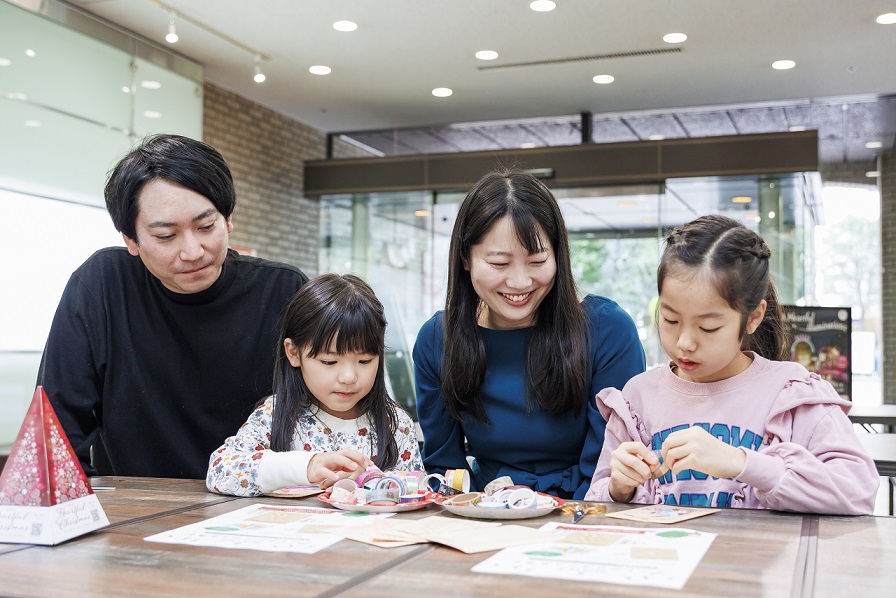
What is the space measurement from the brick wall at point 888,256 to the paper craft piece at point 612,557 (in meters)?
8.11

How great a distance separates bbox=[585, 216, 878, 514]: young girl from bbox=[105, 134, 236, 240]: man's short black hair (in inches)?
40.4

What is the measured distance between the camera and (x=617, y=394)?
1.83 metres

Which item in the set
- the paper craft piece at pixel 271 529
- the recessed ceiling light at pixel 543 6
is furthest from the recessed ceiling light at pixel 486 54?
the paper craft piece at pixel 271 529

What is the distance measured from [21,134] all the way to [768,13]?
15.5ft

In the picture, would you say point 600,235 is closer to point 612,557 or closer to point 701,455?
point 701,455

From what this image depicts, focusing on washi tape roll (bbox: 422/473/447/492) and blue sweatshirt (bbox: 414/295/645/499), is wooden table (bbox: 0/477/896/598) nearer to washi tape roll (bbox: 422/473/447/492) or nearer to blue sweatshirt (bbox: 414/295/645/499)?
washi tape roll (bbox: 422/473/447/492)

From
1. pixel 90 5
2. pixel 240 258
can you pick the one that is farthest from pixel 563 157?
pixel 240 258

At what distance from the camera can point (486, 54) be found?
266 inches

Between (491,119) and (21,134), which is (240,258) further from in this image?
(491,119)

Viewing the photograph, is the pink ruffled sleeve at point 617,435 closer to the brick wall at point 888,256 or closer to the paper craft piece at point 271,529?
the paper craft piece at point 271,529

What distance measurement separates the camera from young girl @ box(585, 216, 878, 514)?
1480 mm

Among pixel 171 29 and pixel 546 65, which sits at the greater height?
pixel 546 65

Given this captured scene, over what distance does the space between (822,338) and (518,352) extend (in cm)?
325

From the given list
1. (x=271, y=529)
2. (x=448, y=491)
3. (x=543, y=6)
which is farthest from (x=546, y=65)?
(x=271, y=529)
